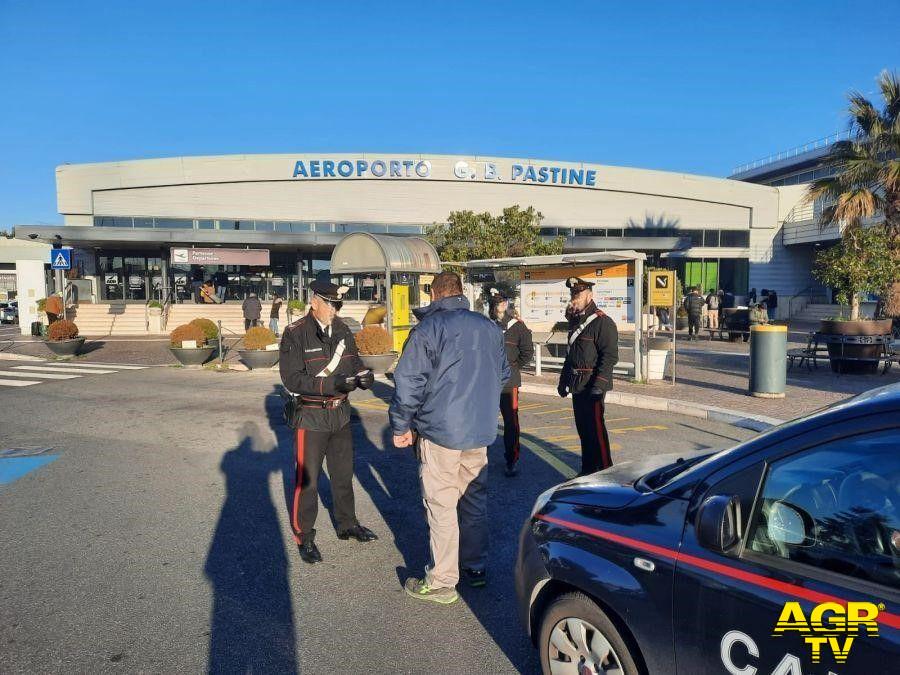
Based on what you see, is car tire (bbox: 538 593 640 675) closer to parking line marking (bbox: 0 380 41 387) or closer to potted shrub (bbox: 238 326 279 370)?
potted shrub (bbox: 238 326 279 370)

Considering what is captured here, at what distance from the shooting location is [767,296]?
29.4 m

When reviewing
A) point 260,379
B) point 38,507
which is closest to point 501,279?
point 260,379

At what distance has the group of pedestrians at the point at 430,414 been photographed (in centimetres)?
361

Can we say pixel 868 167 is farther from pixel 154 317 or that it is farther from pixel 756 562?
pixel 154 317

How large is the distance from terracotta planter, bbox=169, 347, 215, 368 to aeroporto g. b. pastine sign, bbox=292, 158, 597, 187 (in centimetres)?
2216

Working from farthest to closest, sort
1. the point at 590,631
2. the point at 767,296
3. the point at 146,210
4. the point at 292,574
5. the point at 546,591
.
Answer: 1. the point at 146,210
2. the point at 767,296
3. the point at 292,574
4. the point at 546,591
5. the point at 590,631

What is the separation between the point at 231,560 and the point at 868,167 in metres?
20.3

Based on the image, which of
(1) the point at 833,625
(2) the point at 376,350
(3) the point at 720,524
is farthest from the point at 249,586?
(2) the point at 376,350

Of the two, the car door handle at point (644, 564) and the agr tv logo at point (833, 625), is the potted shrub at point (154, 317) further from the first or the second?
the agr tv logo at point (833, 625)

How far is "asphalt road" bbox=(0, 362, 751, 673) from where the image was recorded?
3.19 meters

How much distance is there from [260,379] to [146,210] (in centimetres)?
2720

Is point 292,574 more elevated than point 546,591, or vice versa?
point 546,591

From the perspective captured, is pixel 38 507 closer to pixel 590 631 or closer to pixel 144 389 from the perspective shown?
pixel 590 631

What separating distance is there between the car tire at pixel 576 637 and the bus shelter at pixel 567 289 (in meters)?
8.95
